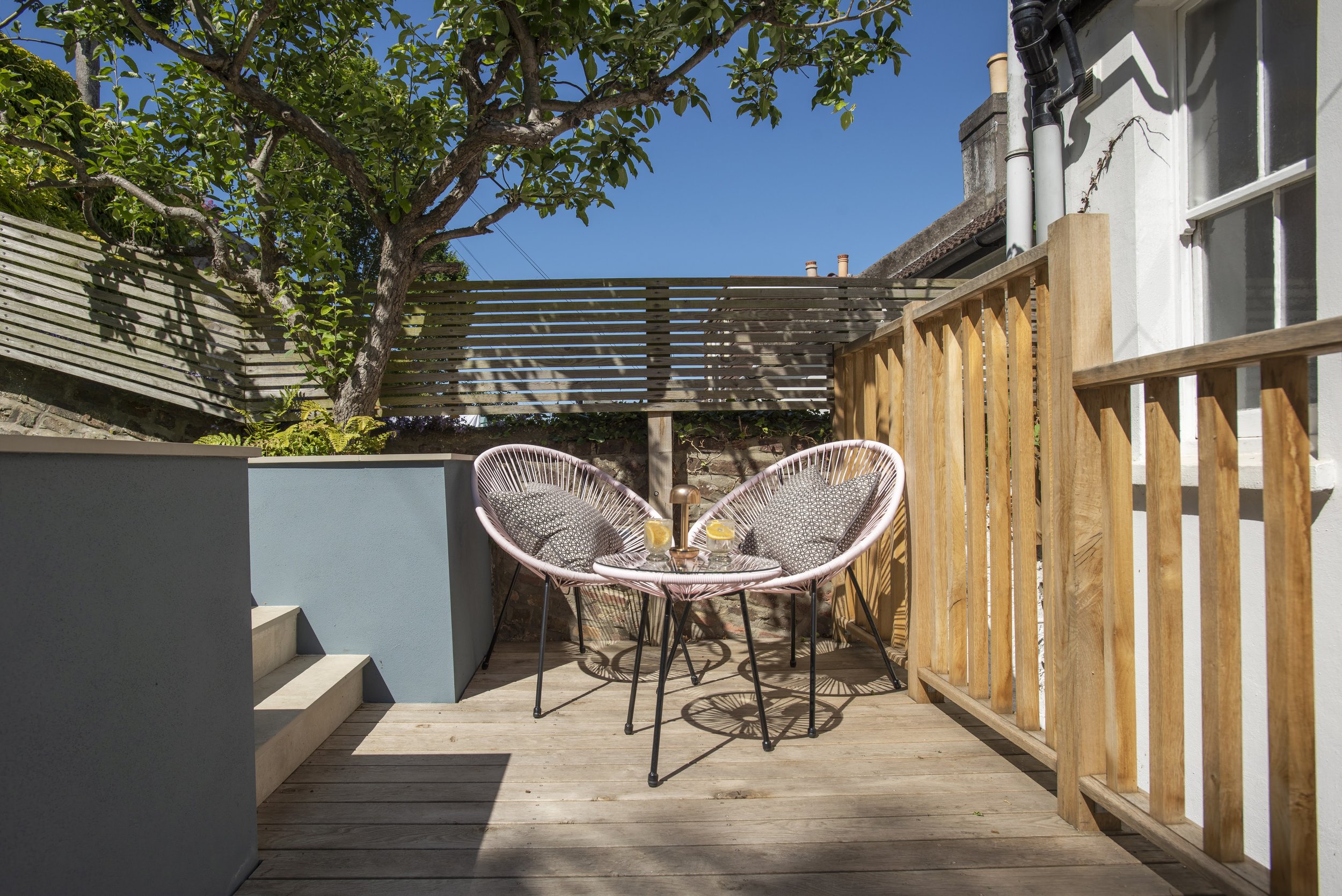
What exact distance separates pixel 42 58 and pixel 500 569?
6.08 m

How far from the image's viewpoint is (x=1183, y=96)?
2594 millimetres

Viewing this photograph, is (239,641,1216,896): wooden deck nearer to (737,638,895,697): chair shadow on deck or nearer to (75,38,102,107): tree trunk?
(737,638,895,697): chair shadow on deck

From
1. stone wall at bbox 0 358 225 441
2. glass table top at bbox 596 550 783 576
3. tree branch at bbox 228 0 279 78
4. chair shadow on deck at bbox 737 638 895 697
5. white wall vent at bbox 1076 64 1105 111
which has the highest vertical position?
tree branch at bbox 228 0 279 78

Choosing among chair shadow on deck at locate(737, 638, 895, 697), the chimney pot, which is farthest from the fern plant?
the chimney pot

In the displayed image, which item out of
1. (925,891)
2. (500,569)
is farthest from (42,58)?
(925,891)

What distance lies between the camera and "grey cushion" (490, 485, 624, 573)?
2.86 meters

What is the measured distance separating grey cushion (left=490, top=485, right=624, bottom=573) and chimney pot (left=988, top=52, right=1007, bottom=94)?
19.7 ft

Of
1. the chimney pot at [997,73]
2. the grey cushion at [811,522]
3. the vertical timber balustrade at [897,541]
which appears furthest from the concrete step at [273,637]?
the chimney pot at [997,73]

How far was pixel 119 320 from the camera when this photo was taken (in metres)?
3.63

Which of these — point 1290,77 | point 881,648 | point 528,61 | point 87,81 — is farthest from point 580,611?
point 87,81

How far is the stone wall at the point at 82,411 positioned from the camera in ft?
11.9

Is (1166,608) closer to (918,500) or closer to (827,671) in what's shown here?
(918,500)

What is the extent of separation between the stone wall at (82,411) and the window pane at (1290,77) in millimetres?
4350

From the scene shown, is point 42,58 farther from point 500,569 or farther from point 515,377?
point 500,569
